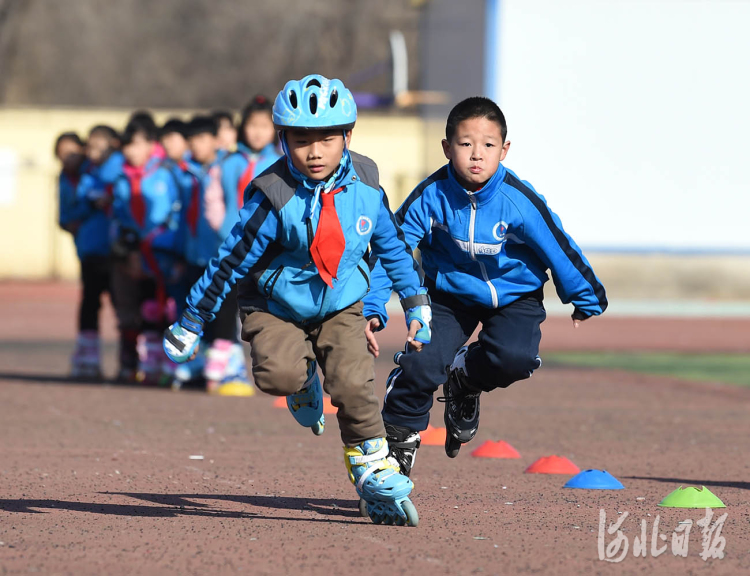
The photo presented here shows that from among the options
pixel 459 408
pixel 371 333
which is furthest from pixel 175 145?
pixel 371 333

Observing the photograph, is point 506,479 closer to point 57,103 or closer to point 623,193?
point 623,193

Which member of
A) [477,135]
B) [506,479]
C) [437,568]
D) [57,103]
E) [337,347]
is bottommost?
[57,103]

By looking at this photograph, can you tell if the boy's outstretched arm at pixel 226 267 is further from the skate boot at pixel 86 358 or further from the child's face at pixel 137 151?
the skate boot at pixel 86 358

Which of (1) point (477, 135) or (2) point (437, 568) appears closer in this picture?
(2) point (437, 568)

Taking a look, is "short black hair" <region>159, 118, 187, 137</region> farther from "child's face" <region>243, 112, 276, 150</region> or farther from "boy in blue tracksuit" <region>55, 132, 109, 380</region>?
"child's face" <region>243, 112, 276, 150</region>

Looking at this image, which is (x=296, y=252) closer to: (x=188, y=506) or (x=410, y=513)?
(x=410, y=513)

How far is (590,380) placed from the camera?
526 inches

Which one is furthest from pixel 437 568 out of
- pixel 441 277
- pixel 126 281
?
pixel 126 281

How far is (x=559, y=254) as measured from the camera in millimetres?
6500

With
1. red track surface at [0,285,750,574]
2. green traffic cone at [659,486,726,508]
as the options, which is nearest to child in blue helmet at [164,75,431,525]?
red track surface at [0,285,750,574]

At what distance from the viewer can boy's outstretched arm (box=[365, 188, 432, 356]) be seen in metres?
5.84

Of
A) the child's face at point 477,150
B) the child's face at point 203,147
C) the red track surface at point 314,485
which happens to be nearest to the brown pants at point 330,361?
the red track surface at point 314,485

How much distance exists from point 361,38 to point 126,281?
117 ft

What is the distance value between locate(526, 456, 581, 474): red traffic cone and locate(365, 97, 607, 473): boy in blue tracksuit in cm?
92
